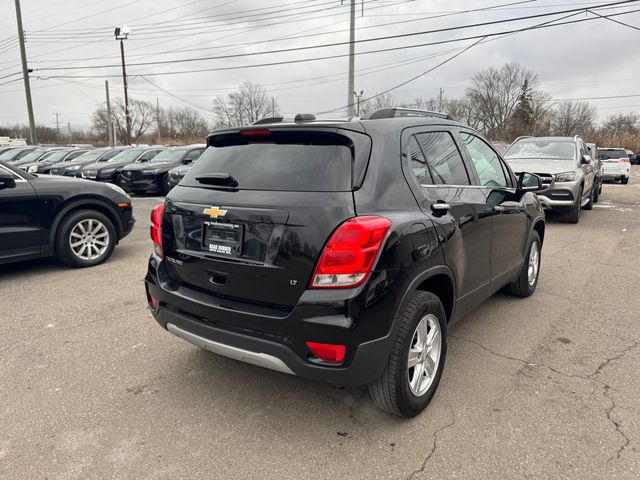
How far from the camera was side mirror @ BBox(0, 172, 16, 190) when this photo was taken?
5367 mm

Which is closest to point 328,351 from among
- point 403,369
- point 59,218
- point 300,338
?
point 300,338

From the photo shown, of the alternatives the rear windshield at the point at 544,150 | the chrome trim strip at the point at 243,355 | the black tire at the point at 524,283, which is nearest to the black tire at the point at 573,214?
the rear windshield at the point at 544,150

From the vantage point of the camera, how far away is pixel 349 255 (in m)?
2.33

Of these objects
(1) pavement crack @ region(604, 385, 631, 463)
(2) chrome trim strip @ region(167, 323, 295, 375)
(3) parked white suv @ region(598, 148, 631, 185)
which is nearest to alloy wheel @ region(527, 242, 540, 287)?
(1) pavement crack @ region(604, 385, 631, 463)

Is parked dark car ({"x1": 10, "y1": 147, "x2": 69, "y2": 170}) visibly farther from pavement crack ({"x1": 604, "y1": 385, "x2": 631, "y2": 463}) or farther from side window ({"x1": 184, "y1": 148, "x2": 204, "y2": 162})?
pavement crack ({"x1": 604, "y1": 385, "x2": 631, "y2": 463})

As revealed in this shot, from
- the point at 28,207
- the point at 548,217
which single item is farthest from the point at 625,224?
the point at 28,207

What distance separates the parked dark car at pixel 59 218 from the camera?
544 centimetres

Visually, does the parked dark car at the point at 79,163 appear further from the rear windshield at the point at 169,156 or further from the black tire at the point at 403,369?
the black tire at the point at 403,369

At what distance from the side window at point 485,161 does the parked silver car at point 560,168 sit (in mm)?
5409

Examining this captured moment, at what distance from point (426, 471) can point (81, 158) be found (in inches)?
→ 846

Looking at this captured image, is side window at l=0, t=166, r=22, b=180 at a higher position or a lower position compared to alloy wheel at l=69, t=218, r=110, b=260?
higher

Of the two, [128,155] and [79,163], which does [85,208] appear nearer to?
[128,155]

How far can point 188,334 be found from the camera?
2.79 meters

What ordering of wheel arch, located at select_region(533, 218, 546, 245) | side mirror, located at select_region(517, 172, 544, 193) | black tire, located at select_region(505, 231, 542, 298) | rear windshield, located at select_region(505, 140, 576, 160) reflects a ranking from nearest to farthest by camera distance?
side mirror, located at select_region(517, 172, 544, 193) → black tire, located at select_region(505, 231, 542, 298) → wheel arch, located at select_region(533, 218, 546, 245) → rear windshield, located at select_region(505, 140, 576, 160)
